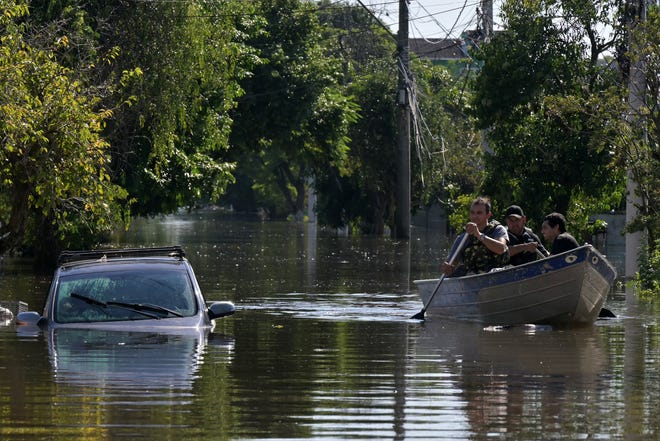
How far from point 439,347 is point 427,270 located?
21.4m

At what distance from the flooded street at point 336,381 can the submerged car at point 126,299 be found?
177 mm

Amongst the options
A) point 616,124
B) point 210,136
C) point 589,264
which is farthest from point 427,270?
point 589,264

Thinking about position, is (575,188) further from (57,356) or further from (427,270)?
(57,356)

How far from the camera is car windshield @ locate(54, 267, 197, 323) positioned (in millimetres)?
14977

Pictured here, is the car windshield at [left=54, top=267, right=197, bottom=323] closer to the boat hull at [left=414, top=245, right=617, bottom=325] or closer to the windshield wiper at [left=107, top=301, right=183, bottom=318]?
the windshield wiper at [left=107, top=301, right=183, bottom=318]

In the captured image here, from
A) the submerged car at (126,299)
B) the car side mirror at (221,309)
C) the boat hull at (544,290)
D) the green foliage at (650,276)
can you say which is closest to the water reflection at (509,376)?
the boat hull at (544,290)

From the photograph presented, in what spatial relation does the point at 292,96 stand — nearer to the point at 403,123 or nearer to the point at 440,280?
the point at 403,123

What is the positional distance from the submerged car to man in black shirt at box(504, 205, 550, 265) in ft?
24.6

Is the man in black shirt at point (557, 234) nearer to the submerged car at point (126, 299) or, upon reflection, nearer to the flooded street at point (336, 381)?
the flooded street at point (336, 381)

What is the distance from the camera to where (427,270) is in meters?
39.4

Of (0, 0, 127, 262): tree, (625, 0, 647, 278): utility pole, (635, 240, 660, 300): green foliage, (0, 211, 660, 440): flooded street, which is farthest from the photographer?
(625, 0, 647, 278): utility pole

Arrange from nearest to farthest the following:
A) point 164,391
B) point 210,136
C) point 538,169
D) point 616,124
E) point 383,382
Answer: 1. point 164,391
2. point 383,382
3. point 616,124
4. point 538,169
5. point 210,136

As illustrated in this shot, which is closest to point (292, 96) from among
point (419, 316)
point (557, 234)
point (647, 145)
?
point (647, 145)

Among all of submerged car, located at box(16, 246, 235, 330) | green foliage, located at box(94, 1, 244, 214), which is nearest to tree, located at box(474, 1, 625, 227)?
green foliage, located at box(94, 1, 244, 214)
